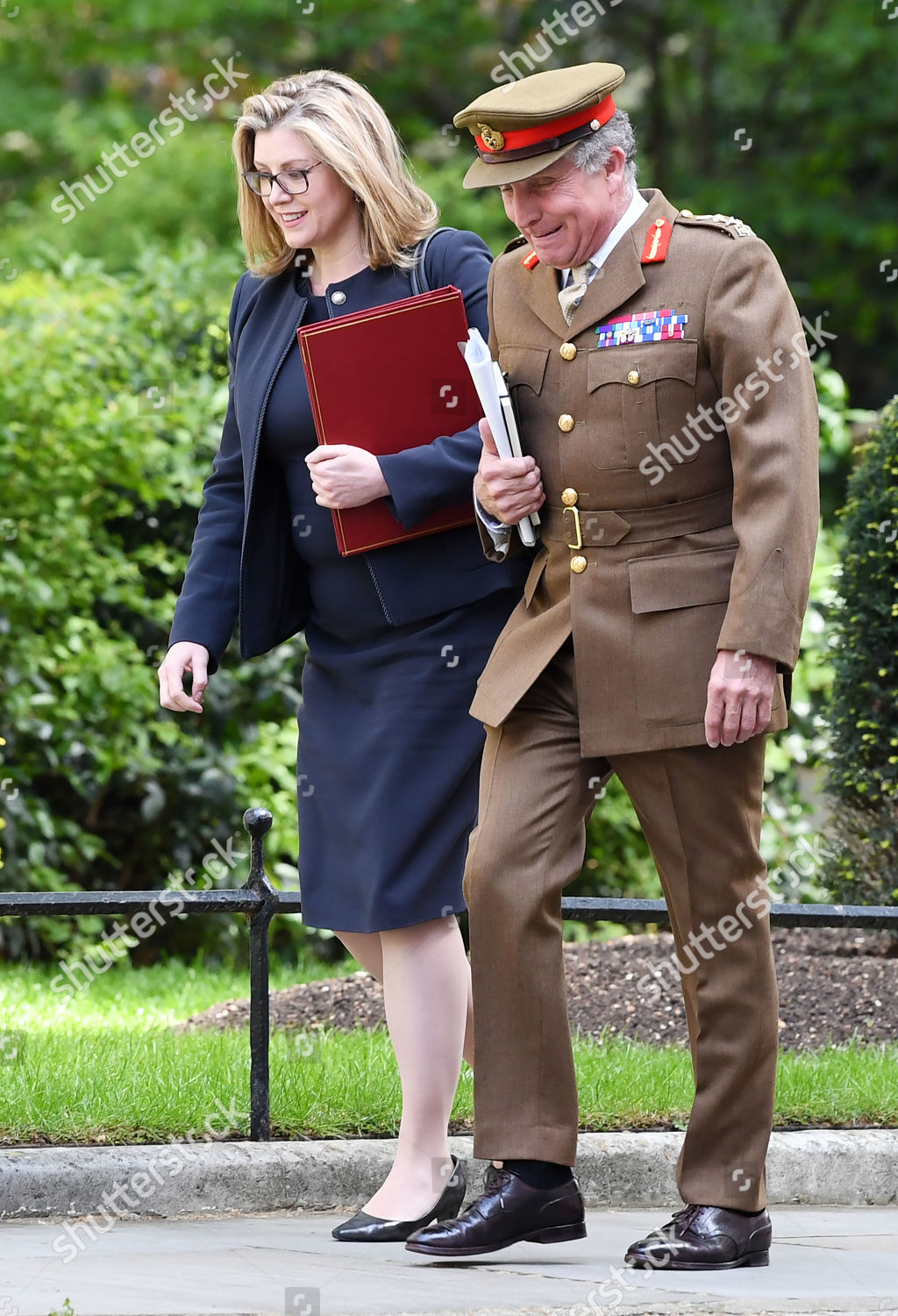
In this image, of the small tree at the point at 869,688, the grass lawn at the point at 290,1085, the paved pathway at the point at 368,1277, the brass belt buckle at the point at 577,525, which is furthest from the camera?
the small tree at the point at 869,688

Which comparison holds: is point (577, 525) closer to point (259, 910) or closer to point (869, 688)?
point (259, 910)

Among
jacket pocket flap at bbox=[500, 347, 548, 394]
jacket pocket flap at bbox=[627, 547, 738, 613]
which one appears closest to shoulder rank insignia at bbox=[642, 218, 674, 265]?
jacket pocket flap at bbox=[500, 347, 548, 394]

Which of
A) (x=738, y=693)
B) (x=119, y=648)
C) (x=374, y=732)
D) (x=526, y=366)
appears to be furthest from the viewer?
(x=119, y=648)

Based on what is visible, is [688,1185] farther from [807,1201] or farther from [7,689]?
[7,689]

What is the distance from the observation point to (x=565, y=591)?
11.5 ft

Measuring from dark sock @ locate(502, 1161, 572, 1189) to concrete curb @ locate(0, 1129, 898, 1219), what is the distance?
2.73 ft

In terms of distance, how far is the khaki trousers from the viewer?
3371 millimetres

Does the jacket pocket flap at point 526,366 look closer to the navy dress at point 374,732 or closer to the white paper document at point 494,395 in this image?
the white paper document at point 494,395

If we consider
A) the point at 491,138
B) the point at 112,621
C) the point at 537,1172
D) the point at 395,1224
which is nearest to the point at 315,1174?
the point at 395,1224

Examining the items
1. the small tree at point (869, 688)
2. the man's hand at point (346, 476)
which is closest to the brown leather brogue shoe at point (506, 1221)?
the man's hand at point (346, 476)

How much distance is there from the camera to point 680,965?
3.40 meters

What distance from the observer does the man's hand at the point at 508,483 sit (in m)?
3.43

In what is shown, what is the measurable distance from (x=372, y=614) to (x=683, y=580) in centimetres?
73

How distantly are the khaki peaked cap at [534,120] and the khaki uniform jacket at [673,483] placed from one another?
0.23 m
